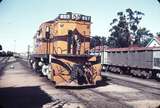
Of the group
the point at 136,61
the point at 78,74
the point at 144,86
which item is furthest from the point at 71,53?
the point at 136,61

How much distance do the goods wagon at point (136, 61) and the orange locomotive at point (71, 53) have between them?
931 cm

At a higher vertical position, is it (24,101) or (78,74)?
(78,74)

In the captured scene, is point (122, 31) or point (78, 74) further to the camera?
point (122, 31)

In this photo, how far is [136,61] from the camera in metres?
30.6

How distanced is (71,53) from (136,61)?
12673 millimetres

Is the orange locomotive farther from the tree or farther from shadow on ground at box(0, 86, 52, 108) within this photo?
the tree

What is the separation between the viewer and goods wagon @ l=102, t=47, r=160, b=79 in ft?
89.5

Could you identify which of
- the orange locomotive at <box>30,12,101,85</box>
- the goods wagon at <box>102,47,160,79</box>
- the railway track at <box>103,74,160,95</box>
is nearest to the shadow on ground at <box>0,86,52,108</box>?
the orange locomotive at <box>30,12,101,85</box>

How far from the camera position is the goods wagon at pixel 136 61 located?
2728cm

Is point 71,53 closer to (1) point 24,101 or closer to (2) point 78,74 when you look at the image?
(2) point 78,74

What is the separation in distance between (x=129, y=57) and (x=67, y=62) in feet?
50.6

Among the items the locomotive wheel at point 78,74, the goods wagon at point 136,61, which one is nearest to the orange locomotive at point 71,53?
the locomotive wheel at point 78,74

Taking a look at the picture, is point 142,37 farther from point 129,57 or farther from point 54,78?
point 54,78

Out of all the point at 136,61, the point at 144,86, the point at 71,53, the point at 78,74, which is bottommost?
the point at 144,86
